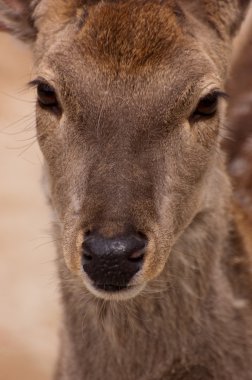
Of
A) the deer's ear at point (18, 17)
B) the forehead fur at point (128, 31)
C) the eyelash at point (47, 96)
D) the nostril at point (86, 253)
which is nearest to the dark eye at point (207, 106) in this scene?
the forehead fur at point (128, 31)

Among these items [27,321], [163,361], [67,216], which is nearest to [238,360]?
[163,361]

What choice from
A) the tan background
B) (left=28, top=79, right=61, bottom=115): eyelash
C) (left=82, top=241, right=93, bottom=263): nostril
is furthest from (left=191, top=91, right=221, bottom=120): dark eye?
the tan background

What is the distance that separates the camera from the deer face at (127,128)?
9.46ft

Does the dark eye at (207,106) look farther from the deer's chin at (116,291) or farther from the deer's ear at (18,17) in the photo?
the deer's ear at (18,17)

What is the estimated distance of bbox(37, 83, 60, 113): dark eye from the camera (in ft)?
10.3

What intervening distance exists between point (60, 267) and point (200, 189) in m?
0.64

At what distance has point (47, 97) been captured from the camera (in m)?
3.18

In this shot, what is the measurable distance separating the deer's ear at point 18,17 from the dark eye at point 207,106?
Result: 0.80 m

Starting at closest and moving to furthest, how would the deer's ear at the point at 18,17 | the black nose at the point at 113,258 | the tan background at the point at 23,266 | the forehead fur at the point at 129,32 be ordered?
the black nose at the point at 113,258
the forehead fur at the point at 129,32
the deer's ear at the point at 18,17
the tan background at the point at 23,266

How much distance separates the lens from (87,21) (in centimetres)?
314

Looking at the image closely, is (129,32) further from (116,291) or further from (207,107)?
(116,291)

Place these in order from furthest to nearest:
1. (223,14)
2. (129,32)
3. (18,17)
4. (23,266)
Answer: (23,266) → (18,17) → (223,14) → (129,32)

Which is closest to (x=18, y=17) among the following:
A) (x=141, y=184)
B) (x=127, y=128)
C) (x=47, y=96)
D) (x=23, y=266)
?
(x=47, y=96)

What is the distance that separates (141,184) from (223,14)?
0.79 metres
